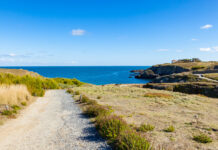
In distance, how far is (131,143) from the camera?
4.49m

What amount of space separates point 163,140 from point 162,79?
56413 mm

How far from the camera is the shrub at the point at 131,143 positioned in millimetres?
4363

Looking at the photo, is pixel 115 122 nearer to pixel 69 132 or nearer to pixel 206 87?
pixel 69 132

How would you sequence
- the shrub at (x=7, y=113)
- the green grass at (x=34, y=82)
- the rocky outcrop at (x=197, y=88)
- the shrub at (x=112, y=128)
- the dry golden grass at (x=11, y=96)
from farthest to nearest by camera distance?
the rocky outcrop at (x=197, y=88), the green grass at (x=34, y=82), the dry golden grass at (x=11, y=96), the shrub at (x=7, y=113), the shrub at (x=112, y=128)

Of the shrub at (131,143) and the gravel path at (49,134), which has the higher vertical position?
the shrub at (131,143)

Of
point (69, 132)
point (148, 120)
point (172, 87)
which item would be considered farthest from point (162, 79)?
point (69, 132)

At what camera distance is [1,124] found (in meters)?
7.23

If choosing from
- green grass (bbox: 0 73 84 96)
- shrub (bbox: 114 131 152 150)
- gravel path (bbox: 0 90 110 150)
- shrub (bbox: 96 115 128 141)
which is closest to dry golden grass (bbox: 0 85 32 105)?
gravel path (bbox: 0 90 110 150)

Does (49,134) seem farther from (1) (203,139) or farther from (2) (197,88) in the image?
(2) (197,88)

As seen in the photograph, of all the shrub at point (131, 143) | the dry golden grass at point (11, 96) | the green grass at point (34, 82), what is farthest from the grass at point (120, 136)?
the green grass at point (34, 82)

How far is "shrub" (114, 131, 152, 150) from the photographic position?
436 cm

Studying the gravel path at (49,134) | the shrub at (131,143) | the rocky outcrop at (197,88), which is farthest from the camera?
the rocky outcrop at (197,88)

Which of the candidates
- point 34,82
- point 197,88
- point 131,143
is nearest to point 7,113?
point 131,143

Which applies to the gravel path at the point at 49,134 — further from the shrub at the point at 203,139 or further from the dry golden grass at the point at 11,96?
the shrub at the point at 203,139
